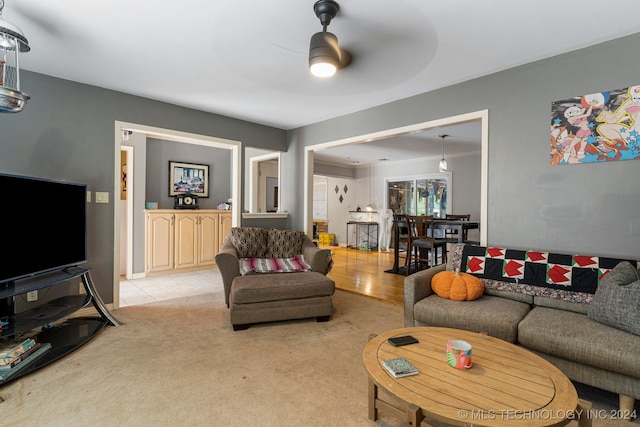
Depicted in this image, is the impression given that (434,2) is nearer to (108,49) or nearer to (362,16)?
(362,16)

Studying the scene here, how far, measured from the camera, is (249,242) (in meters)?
3.68

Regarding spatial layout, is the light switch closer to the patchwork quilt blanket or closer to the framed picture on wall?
the framed picture on wall

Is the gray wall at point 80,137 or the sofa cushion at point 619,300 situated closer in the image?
the sofa cushion at point 619,300

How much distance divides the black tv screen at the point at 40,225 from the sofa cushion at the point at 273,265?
147 cm

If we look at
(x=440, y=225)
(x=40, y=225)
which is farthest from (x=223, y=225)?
(x=440, y=225)

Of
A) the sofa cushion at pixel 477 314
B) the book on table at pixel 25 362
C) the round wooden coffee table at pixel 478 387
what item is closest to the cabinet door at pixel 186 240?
the book on table at pixel 25 362

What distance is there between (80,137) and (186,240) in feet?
7.59

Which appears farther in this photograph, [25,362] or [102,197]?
[102,197]

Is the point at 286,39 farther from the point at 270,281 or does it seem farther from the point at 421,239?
the point at 421,239

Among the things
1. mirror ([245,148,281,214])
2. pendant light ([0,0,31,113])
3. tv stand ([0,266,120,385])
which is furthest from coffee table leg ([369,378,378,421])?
mirror ([245,148,281,214])

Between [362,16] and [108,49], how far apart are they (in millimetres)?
2047

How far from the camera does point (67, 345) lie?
2.40m

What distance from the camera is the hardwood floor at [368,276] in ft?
13.1

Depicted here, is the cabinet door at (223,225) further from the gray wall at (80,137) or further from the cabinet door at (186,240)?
the gray wall at (80,137)
